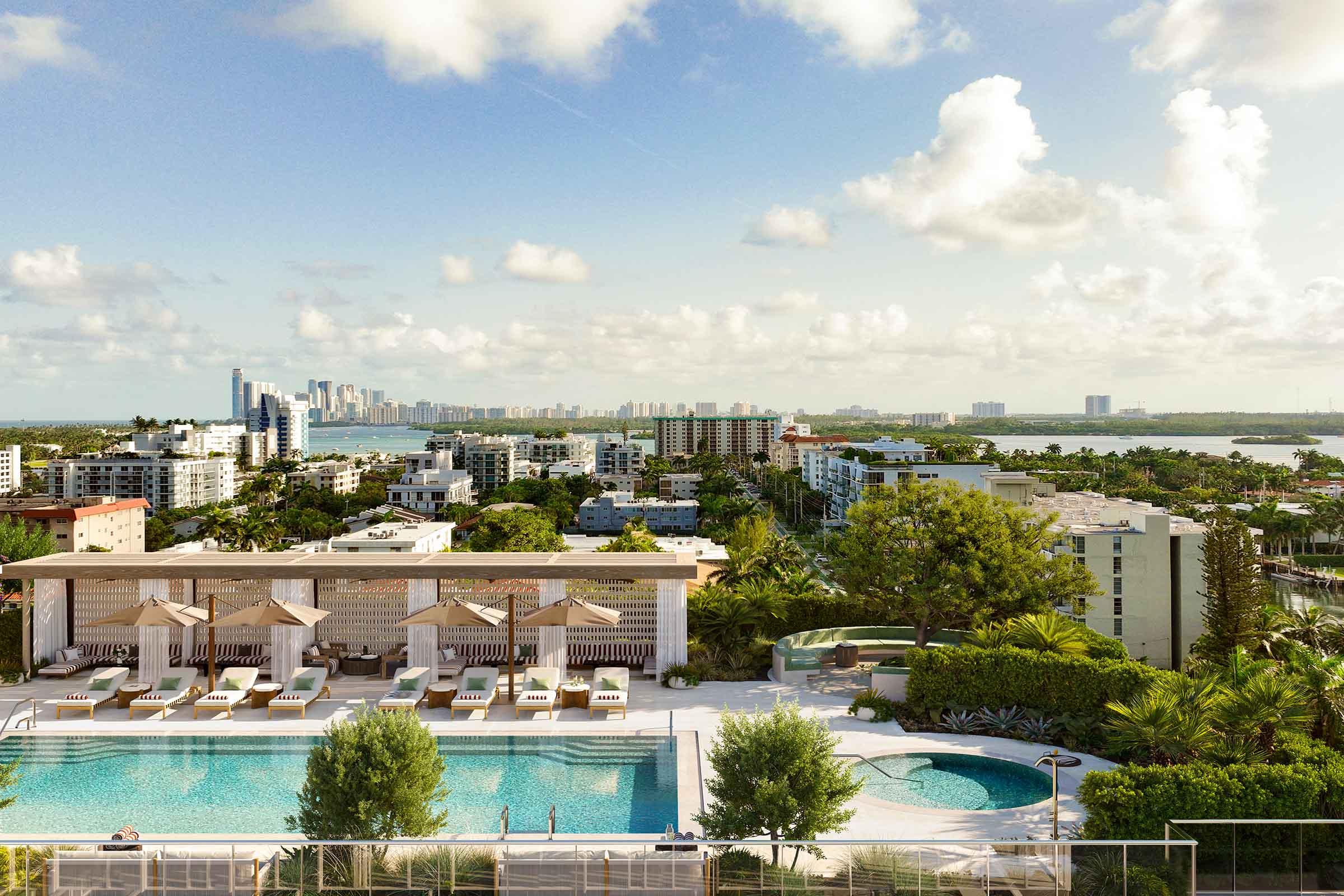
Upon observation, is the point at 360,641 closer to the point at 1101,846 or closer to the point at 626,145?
the point at 1101,846

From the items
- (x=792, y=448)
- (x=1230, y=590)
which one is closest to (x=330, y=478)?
(x=792, y=448)

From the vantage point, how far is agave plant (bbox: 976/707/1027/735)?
1341 centimetres

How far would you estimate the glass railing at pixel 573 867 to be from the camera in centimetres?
686

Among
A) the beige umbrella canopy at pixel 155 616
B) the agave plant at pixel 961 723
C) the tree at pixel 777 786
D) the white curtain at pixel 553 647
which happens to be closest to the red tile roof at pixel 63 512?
the beige umbrella canopy at pixel 155 616

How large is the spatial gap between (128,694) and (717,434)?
182938mm

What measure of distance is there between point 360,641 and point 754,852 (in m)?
12.8

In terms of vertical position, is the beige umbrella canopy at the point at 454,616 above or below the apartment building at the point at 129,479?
above

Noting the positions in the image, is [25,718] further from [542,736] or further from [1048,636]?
[1048,636]

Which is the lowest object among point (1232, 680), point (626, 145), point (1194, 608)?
point (1194, 608)

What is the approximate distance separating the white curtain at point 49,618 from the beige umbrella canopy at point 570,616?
32.2 ft

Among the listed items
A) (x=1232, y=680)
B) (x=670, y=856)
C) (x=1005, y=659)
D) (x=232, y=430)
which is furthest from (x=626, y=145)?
(x=232, y=430)

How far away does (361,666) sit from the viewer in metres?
16.7

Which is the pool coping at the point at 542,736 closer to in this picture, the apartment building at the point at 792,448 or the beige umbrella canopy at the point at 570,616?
the beige umbrella canopy at the point at 570,616

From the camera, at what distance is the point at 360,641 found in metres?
17.5
